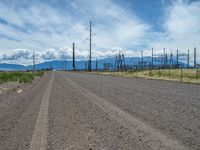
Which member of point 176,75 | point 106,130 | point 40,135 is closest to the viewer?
point 40,135

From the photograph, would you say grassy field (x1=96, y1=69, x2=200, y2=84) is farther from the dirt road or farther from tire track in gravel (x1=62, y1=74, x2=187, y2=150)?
tire track in gravel (x1=62, y1=74, x2=187, y2=150)

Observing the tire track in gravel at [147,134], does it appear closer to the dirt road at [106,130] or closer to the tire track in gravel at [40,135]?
the dirt road at [106,130]

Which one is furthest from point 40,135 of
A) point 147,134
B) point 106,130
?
point 147,134

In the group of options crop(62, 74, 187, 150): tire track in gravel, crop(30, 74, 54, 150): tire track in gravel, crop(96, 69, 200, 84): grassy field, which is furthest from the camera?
crop(96, 69, 200, 84): grassy field

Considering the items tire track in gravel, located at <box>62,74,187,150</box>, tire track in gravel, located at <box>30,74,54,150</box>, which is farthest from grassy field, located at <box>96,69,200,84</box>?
tire track in gravel, located at <box>30,74,54,150</box>

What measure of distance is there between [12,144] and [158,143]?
10.2 ft

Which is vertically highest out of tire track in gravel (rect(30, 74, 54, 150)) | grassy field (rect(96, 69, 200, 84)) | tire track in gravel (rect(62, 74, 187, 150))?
grassy field (rect(96, 69, 200, 84))

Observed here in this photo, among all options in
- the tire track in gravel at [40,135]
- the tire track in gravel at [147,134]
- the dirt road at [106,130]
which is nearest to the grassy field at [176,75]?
the dirt road at [106,130]

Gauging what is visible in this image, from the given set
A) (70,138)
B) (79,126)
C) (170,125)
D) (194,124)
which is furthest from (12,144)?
(194,124)

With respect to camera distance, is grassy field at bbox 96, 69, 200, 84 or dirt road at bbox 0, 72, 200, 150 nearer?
dirt road at bbox 0, 72, 200, 150

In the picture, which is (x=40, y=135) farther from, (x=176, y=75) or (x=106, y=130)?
(x=176, y=75)

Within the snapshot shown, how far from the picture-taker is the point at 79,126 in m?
8.07

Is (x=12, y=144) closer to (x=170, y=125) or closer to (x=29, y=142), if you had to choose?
(x=29, y=142)

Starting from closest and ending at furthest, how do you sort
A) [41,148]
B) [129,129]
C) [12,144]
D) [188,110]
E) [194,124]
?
[41,148]
[12,144]
[129,129]
[194,124]
[188,110]
